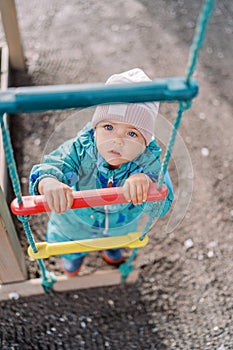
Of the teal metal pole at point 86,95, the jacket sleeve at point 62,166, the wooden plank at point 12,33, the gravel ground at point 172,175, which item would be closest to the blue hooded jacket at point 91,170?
the jacket sleeve at point 62,166

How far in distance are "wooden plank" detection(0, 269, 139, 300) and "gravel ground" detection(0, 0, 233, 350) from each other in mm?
34

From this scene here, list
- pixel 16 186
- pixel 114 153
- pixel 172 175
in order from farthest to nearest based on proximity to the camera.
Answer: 1. pixel 172 175
2. pixel 114 153
3. pixel 16 186

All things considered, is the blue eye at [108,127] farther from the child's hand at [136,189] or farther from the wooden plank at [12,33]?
the wooden plank at [12,33]

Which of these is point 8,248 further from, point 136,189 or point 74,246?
point 136,189

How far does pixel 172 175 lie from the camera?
1.72 metres

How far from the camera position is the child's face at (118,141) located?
2.97 feet

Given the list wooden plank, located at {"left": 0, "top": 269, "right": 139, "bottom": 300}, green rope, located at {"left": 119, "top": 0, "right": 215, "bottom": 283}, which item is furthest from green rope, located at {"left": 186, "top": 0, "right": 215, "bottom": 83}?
wooden plank, located at {"left": 0, "top": 269, "right": 139, "bottom": 300}

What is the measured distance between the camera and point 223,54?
2.17m

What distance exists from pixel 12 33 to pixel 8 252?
969mm

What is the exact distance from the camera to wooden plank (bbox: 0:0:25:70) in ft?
5.42

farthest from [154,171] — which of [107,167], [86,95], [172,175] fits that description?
[172,175]

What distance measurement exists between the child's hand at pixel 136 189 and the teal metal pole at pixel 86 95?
0.26 meters

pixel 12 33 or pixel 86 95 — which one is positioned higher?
pixel 86 95

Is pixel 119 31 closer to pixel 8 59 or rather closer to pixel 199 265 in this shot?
pixel 8 59
